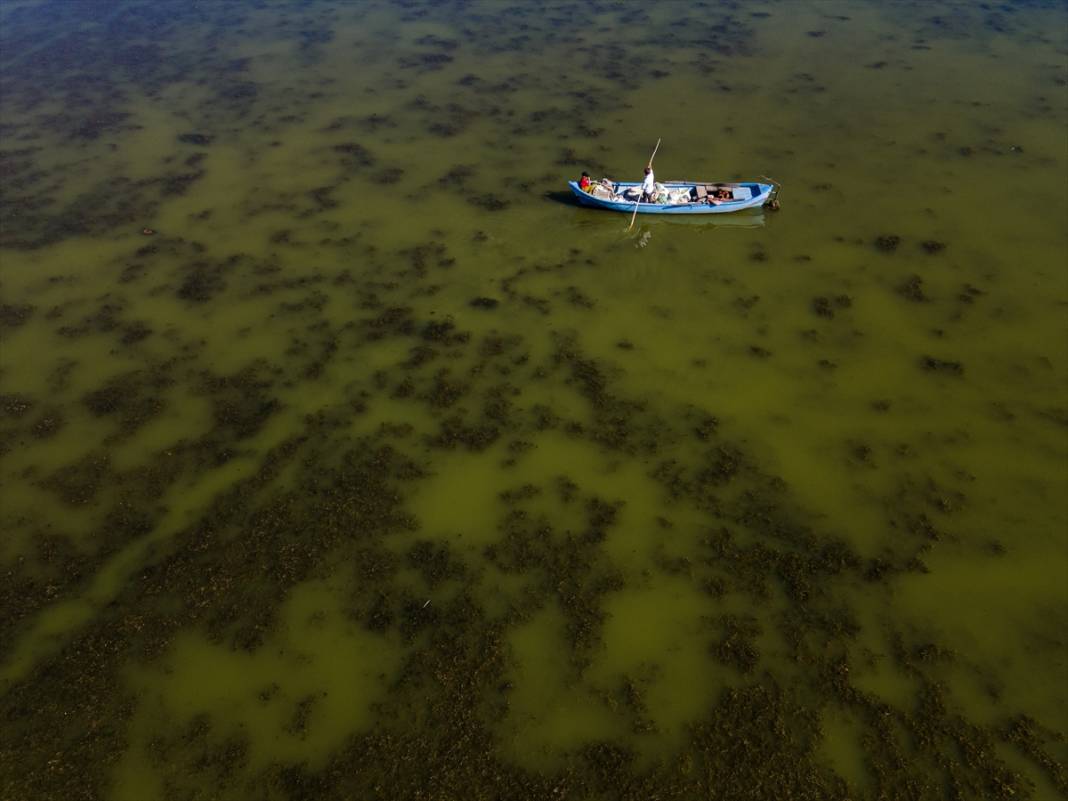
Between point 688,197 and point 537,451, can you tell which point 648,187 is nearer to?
point 688,197

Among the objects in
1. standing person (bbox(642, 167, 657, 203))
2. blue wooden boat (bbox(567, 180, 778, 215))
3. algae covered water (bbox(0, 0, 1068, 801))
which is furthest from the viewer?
standing person (bbox(642, 167, 657, 203))

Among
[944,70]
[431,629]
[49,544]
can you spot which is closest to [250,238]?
[49,544]

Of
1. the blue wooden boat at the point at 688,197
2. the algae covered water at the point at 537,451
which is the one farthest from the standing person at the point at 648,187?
the algae covered water at the point at 537,451

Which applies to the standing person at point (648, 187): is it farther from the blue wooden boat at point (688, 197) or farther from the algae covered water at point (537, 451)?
the algae covered water at point (537, 451)

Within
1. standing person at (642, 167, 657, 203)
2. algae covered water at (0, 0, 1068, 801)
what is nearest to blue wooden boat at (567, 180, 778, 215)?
standing person at (642, 167, 657, 203)

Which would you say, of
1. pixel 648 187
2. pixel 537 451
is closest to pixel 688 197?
pixel 648 187

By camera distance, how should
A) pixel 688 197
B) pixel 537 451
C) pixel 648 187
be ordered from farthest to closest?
pixel 688 197, pixel 648 187, pixel 537 451

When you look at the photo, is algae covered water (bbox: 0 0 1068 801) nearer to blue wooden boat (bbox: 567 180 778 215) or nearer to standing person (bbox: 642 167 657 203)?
blue wooden boat (bbox: 567 180 778 215)

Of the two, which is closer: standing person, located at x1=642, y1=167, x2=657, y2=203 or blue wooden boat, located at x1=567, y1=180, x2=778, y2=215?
blue wooden boat, located at x1=567, y1=180, x2=778, y2=215
